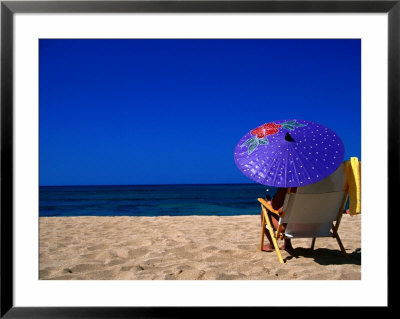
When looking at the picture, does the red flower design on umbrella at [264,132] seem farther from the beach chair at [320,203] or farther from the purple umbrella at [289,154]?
the beach chair at [320,203]

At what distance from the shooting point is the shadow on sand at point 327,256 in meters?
Answer: 3.98

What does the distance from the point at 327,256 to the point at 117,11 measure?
3.35 m

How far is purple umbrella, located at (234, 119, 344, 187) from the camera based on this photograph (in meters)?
3.66

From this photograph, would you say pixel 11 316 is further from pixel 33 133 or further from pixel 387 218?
pixel 387 218

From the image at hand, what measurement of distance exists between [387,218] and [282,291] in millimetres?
855

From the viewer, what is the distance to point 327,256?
4.25m

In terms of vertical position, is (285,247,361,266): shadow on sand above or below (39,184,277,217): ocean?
above

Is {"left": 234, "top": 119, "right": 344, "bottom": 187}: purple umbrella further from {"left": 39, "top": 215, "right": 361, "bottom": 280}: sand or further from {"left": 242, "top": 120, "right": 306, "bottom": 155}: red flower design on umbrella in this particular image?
{"left": 39, "top": 215, "right": 361, "bottom": 280}: sand

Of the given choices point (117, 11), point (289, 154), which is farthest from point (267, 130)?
point (117, 11)

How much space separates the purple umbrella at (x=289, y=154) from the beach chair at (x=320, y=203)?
0.22 m

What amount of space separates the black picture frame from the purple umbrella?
1244mm

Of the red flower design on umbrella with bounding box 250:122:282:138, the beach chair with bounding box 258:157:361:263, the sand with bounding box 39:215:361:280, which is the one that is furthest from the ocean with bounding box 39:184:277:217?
the beach chair with bounding box 258:157:361:263

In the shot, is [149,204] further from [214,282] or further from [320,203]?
[214,282]

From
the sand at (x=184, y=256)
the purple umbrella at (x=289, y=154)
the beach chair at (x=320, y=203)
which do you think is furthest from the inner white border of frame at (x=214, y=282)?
the beach chair at (x=320, y=203)
